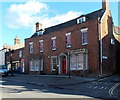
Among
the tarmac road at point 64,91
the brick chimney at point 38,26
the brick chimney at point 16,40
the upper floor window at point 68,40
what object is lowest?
the tarmac road at point 64,91

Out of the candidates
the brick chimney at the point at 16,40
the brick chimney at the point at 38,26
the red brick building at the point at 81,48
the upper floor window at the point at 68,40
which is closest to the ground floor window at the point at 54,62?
the red brick building at the point at 81,48

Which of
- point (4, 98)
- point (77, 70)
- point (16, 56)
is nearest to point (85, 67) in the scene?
point (77, 70)

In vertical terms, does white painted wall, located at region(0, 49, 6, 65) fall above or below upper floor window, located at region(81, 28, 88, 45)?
below

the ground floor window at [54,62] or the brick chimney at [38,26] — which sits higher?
the brick chimney at [38,26]

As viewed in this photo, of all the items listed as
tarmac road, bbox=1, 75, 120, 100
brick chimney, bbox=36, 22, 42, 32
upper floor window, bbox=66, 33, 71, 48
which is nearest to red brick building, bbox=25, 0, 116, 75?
upper floor window, bbox=66, 33, 71, 48

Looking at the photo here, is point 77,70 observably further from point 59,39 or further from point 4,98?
point 4,98

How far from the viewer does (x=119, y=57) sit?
26.5 metres

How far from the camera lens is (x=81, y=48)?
24.2 m

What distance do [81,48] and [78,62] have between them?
198cm

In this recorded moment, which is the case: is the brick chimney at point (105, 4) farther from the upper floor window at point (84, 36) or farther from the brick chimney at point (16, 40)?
the brick chimney at point (16, 40)

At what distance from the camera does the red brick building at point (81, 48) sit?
22.6 metres

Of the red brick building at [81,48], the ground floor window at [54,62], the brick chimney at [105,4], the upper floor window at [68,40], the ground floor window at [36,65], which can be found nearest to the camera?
the red brick building at [81,48]

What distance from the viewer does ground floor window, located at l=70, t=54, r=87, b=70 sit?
23.5m

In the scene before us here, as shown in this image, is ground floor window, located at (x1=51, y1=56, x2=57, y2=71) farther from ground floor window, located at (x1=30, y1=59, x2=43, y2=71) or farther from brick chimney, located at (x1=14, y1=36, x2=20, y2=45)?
brick chimney, located at (x1=14, y1=36, x2=20, y2=45)
